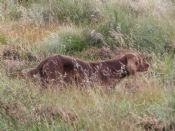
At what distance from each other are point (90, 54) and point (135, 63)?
61.5 inches

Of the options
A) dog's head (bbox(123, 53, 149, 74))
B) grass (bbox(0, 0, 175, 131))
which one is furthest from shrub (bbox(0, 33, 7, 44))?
dog's head (bbox(123, 53, 149, 74))

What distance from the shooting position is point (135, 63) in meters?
7.92

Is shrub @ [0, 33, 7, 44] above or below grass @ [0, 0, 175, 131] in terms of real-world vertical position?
below

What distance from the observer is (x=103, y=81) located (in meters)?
7.66

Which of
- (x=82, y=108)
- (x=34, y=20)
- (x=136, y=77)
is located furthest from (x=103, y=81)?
(x=34, y=20)

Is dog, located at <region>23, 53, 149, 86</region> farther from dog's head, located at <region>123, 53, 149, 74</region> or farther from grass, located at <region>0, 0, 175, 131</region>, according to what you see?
grass, located at <region>0, 0, 175, 131</region>

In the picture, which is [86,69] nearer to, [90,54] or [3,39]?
[90,54]

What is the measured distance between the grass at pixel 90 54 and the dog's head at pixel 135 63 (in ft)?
0.35

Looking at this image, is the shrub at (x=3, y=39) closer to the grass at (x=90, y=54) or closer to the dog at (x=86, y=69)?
the grass at (x=90, y=54)

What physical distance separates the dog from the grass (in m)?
0.17

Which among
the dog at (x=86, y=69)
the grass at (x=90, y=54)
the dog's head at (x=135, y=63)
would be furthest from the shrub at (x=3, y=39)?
the dog's head at (x=135, y=63)

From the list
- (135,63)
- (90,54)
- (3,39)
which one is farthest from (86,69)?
(3,39)

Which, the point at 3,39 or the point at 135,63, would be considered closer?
the point at 135,63

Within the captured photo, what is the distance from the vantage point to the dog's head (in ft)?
25.7
